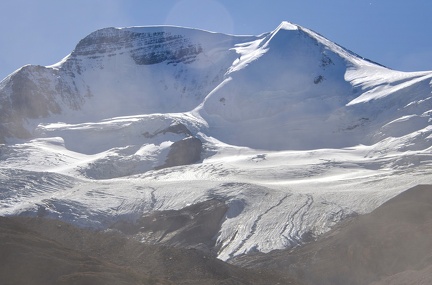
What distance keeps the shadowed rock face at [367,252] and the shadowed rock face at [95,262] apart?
6.61 meters

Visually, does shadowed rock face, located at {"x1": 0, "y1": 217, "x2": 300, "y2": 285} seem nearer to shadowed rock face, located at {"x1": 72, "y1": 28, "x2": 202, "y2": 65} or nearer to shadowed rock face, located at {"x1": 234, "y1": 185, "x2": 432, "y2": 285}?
shadowed rock face, located at {"x1": 234, "y1": 185, "x2": 432, "y2": 285}

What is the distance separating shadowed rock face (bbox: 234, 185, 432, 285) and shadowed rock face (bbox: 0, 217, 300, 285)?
6612mm

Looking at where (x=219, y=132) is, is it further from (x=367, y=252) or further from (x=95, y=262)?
(x=95, y=262)

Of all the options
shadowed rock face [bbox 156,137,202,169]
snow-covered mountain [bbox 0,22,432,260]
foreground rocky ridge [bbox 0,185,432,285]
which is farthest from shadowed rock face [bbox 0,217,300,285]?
shadowed rock face [bbox 156,137,202,169]

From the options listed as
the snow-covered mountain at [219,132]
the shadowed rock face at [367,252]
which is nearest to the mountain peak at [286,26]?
the snow-covered mountain at [219,132]

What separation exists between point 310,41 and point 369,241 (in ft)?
409

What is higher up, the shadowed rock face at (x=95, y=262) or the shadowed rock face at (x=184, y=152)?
the shadowed rock face at (x=95, y=262)

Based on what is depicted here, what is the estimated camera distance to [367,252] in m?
49.3

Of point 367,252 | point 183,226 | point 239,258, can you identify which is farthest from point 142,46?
point 367,252

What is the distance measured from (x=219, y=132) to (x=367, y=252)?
91608 millimetres

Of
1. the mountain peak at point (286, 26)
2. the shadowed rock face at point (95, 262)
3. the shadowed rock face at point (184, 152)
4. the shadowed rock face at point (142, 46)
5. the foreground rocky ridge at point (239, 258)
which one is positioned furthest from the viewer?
the shadowed rock face at point (142, 46)

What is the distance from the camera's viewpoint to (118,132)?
13112 cm

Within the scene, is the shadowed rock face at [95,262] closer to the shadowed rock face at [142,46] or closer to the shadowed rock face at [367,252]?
the shadowed rock face at [367,252]

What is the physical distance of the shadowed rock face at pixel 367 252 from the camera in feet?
156
